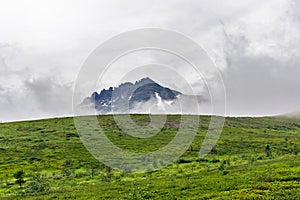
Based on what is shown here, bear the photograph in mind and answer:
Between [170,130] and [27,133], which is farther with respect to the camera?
[170,130]

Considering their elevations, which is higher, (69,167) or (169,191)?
(69,167)

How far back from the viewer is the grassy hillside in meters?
34.8

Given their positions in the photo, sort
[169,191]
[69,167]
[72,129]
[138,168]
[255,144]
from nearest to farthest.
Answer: [169,191], [138,168], [69,167], [255,144], [72,129]

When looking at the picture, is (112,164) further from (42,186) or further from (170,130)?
(170,130)

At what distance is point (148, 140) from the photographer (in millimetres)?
144375

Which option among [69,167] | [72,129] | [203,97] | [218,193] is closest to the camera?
[218,193]

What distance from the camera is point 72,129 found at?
16062 centimetres

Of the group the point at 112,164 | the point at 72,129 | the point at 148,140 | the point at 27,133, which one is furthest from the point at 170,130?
the point at 112,164

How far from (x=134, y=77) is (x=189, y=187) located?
12.3 metres

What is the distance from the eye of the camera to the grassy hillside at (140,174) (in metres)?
34.8

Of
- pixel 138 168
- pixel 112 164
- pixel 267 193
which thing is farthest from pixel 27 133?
pixel 267 193

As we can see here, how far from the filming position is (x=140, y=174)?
71250 millimetres

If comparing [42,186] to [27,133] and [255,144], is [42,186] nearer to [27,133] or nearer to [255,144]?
[255,144]

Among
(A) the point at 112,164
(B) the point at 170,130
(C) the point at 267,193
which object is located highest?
(B) the point at 170,130
